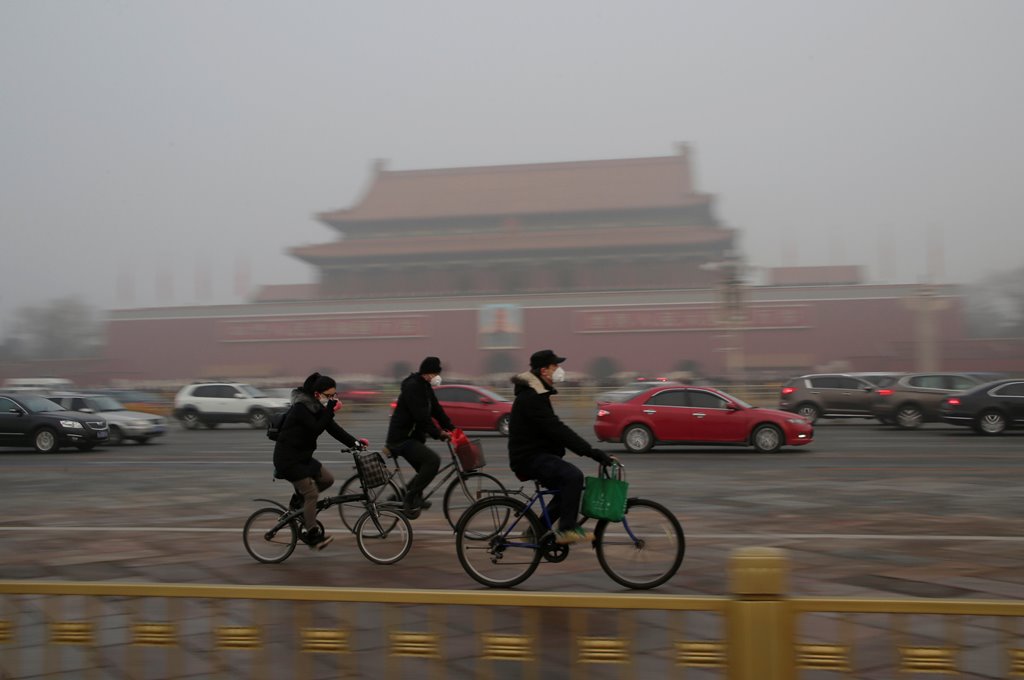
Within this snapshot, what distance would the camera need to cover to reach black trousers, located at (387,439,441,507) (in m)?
7.55

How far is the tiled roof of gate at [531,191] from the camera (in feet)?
177

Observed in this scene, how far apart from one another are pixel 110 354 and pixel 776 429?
137 feet

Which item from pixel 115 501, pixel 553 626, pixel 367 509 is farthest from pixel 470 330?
pixel 553 626

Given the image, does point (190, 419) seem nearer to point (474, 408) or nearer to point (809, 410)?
point (474, 408)

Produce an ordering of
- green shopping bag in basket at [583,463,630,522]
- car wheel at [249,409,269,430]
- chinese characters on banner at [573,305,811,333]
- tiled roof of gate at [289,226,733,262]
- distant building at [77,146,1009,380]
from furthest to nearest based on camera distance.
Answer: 1. tiled roof of gate at [289,226,733,262]
2. chinese characters on banner at [573,305,811,333]
3. distant building at [77,146,1009,380]
4. car wheel at [249,409,269,430]
5. green shopping bag in basket at [583,463,630,522]

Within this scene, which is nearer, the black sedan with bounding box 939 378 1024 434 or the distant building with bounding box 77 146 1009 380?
the black sedan with bounding box 939 378 1024 434

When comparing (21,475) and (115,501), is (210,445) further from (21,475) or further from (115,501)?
(115,501)

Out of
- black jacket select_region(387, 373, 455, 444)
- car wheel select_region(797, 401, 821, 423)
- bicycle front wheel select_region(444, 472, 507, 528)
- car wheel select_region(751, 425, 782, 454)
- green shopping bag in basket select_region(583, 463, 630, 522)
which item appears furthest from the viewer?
car wheel select_region(797, 401, 821, 423)

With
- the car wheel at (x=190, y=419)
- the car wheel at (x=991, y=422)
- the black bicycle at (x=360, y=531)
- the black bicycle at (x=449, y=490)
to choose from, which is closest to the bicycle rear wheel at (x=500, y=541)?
the black bicycle at (x=449, y=490)

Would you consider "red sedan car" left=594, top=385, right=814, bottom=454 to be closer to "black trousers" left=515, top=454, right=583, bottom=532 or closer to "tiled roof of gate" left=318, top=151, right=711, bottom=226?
"black trousers" left=515, top=454, right=583, bottom=532

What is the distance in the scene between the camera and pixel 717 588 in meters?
5.96

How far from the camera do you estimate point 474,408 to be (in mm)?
20656

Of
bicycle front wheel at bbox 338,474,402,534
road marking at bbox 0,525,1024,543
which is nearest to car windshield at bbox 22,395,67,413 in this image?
road marking at bbox 0,525,1024,543

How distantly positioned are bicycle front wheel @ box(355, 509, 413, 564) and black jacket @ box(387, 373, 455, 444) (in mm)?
889
